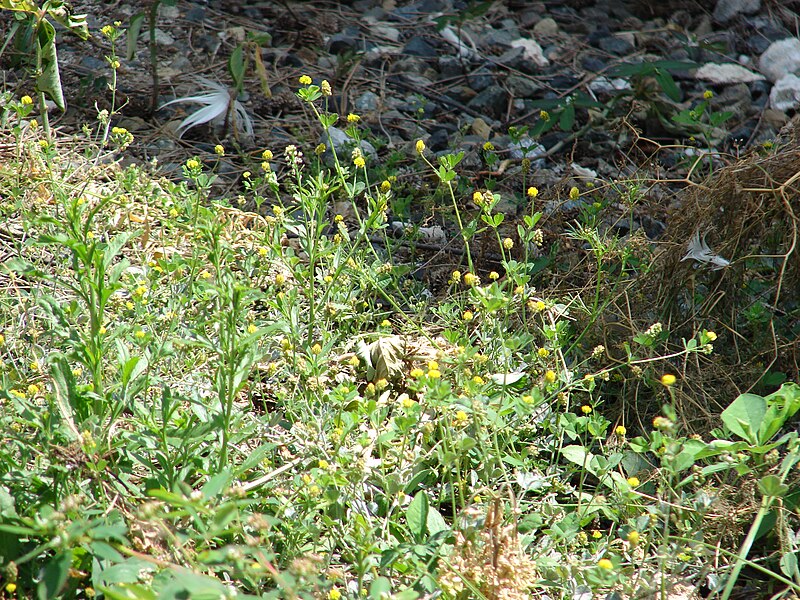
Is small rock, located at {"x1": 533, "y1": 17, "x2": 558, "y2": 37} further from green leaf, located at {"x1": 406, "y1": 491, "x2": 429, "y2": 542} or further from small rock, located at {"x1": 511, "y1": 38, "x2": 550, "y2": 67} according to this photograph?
green leaf, located at {"x1": 406, "y1": 491, "x2": 429, "y2": 542}

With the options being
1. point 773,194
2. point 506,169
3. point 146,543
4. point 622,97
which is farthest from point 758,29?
point 146,543

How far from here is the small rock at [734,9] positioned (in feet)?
15.2

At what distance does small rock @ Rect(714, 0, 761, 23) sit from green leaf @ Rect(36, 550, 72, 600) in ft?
15.0

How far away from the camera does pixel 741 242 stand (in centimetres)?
237

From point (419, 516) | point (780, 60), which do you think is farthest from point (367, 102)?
point (419, 516)

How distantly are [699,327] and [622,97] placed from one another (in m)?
1.73

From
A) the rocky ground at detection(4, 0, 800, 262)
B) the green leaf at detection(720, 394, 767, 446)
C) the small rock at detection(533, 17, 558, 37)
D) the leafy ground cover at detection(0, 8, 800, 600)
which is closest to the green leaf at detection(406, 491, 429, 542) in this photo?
the leafy ground cover at detection(0, 8, 800, 600)

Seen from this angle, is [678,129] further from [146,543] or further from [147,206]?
[146,543]

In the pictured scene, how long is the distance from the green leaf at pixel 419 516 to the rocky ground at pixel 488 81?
4.30 feet

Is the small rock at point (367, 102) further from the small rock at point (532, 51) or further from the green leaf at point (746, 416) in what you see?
the green leaf at point (746, 416)

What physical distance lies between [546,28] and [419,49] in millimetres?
811

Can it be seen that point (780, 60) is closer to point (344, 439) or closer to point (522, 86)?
point (522, 86)

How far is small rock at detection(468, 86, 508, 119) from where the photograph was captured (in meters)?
3.87

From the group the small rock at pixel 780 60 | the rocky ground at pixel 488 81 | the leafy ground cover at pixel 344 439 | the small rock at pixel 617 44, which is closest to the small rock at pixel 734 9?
the rocky ground at pixel 488 81
